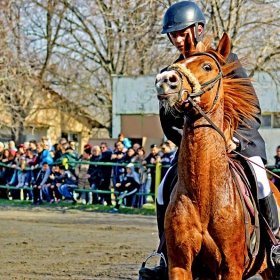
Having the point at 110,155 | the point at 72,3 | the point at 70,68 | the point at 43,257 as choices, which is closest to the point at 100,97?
the point at 70,68

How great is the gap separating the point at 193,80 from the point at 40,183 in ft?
50.3

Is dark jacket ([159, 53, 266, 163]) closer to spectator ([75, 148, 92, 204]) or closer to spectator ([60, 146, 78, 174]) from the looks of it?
spectator ([75, 148, 92, 204])

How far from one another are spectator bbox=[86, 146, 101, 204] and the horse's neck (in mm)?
13124

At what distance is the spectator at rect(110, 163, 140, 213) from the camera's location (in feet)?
57.9

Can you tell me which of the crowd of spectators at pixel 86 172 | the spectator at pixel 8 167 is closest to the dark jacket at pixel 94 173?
the crowd of spectators at pixel 86 172

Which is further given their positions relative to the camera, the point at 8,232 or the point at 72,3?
the point at 72,3

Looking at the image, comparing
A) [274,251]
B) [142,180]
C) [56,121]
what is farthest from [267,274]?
[56,121]

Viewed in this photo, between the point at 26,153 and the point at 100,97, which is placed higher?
the point at 100,97

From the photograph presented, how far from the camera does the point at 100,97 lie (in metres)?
39.8

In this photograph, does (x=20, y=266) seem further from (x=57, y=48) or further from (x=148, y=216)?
(x=57, y=48)

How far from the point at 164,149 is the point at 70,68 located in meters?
21.8

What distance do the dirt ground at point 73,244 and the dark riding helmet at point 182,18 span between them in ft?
12.4

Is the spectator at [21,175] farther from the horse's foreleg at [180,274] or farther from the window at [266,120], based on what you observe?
the horse's foreleg at [180,274]

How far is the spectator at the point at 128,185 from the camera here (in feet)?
57.9
